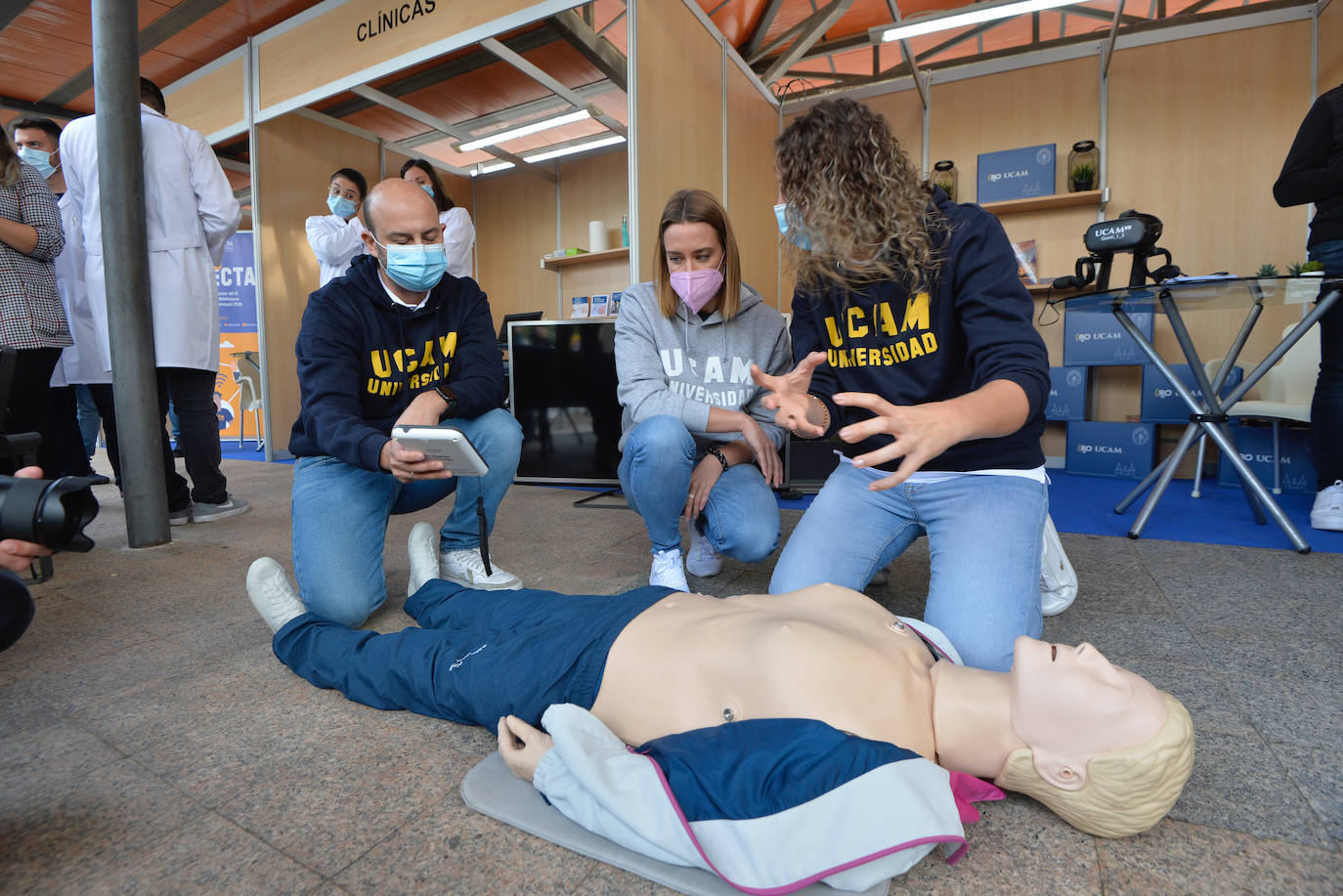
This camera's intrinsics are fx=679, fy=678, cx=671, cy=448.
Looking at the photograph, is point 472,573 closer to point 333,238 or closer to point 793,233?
point 793,233

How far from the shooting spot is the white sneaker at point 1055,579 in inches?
61.6

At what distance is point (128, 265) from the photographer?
2268 mm

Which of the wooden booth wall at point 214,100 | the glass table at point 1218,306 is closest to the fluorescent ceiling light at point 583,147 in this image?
the wooden booth wall at point 214,100

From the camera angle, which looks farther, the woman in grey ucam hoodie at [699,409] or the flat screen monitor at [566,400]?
the flat screen monitor at [566,400]

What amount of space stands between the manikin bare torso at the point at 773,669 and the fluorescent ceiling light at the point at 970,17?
3.83 metres

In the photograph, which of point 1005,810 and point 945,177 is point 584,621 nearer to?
point 1005,810

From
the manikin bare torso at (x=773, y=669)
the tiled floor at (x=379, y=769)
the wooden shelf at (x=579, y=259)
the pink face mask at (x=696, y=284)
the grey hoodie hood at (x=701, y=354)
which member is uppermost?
the wooden shelf at (x=579, y=259)

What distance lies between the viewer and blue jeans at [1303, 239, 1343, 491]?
2377 millimetres

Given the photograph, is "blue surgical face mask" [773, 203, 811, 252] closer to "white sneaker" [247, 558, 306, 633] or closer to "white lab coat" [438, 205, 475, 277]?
"white sneaker" [247, 558, 306, 633]

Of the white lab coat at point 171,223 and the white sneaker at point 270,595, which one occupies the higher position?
the white lab coat at point 171,223

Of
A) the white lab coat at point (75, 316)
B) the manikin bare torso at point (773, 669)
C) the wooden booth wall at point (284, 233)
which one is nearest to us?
the manikin bare torso at point (773, 669)

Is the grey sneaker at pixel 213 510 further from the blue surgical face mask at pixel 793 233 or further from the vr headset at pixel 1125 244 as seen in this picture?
the vr headset at pixel 1125 244

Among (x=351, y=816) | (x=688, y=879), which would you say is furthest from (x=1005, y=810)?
(x=351, y=816)

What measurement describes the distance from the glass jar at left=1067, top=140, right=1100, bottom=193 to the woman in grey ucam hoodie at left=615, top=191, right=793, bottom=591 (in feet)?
11.3
